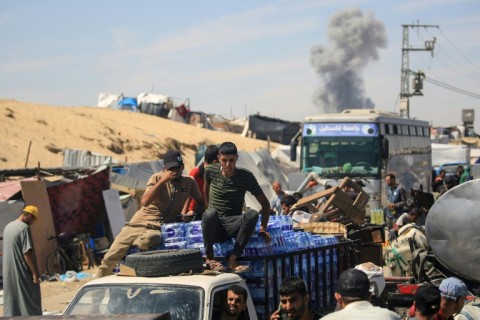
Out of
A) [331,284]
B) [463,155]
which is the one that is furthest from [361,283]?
[463,155]

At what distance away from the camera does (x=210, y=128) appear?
209 feet

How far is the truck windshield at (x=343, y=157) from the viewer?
2342 centimetres

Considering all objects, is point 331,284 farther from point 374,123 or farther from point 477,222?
point 374,123

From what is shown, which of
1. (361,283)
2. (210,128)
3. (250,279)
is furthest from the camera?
(210,128)

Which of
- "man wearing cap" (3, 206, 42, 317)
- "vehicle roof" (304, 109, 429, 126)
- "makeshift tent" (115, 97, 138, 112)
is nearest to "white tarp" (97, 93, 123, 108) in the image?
"makeshift tent" (115, 97, 138, 112)

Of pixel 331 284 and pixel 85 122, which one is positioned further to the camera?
pixel 85 122

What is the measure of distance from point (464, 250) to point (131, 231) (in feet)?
9.90

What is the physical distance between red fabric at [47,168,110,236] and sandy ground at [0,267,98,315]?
68.2 inches

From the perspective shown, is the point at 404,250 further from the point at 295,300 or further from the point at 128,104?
the point at 128,104

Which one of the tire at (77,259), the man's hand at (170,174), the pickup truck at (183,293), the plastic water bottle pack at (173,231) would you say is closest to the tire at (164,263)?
the pickup truck at (183,293)

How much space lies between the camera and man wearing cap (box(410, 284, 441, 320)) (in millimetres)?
5723

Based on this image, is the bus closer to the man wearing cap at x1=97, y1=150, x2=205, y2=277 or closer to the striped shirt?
the man wearing cap at x1=97, y1=150, x2=205, y2=277

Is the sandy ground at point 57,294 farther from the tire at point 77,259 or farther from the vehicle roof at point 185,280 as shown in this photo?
the vehicle roof at point 185,280

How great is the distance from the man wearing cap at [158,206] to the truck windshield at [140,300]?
1.24 m
